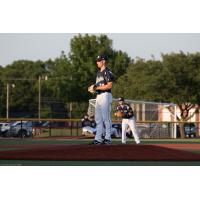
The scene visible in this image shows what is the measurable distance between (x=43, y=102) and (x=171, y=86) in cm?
2747

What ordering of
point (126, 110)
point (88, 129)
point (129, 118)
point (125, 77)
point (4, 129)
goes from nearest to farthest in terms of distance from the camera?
1. point (129, 118)
2. point (126, 110)
3. point (88, 129)
4. point (4, 129)
5. point (125, 77)

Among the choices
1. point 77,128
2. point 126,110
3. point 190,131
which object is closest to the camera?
point 126,110

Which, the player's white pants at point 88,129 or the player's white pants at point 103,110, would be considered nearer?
the player's white pants at point 103,110

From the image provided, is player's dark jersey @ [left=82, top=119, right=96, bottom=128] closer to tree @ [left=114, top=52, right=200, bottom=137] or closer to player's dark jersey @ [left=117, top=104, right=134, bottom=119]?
tree @ [left=114, top=52, right=200, bottom=137]

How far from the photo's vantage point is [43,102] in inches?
2913

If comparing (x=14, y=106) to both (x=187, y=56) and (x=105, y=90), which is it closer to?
(x=187, y=56)

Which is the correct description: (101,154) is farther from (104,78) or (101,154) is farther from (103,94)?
(104,78)

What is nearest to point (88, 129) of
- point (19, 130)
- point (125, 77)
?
point (19, 130)

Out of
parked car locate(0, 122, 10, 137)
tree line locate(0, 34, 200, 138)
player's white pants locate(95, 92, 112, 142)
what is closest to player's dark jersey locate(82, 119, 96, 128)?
parked car locate(0, 122, 10, 137)

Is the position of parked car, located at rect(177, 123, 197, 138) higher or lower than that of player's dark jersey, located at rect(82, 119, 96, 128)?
lower

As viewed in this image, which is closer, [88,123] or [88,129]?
[88,129]

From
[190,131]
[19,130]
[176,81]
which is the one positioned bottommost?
[190,131]

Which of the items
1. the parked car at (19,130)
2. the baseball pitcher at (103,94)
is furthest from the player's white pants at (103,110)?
the parked car at (19,130)

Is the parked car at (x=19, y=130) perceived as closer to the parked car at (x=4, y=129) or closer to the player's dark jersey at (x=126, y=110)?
the parked car at (x=4, y=129)
